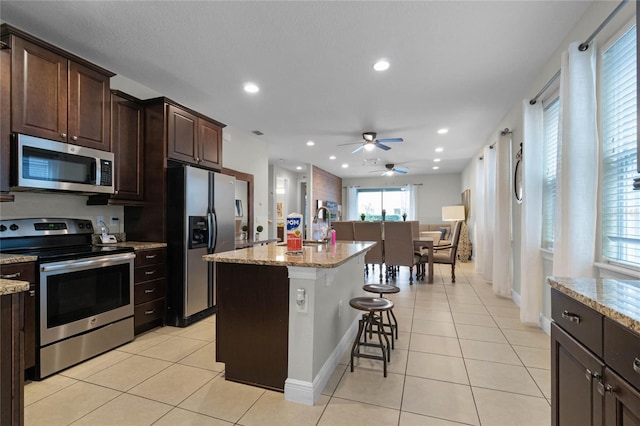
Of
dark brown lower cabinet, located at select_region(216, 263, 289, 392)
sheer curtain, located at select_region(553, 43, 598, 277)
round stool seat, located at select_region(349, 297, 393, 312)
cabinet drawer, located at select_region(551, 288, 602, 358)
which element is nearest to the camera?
cabinet drawer, located at select_region(551, 288, 602, 358)

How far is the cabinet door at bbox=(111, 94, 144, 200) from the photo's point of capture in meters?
3.00

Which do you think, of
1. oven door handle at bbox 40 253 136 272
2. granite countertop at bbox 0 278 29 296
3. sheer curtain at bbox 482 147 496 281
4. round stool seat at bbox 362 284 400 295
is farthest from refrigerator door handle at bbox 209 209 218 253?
sheer curtain at bbox 482 147 496 281

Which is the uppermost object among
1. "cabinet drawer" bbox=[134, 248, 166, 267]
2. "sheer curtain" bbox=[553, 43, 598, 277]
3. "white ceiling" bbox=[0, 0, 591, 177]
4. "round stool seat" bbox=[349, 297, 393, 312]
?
"white ceiling" bbox=[0, 0, 591, 177]

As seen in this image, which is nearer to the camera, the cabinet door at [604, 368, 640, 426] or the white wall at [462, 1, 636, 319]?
the cabinet door at [604, 368, 640, 426]

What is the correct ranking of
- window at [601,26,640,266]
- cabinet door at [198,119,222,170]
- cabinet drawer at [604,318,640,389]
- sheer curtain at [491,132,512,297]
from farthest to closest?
sheer curtain at [491,132,512,297], cabinet door at [198,119,222,170], window at [601,26,640,266], cabinet drawer at [604,318,640,389]

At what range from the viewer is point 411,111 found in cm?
429

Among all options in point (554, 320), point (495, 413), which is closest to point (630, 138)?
point (554, 320)

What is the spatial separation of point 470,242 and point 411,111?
5.33 meters

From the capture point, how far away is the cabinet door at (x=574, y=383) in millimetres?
1019

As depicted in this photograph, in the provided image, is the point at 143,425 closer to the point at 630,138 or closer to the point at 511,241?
the point at 630,138

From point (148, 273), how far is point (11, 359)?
193cm

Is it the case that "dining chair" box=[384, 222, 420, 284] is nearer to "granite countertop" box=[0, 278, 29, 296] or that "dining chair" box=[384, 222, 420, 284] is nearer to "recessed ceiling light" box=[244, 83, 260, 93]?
"recessed ceiling light" box=[244, 83, 260, 93]

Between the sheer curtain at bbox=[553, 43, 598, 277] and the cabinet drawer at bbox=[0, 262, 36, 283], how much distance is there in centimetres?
381

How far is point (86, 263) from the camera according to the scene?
2.40m
